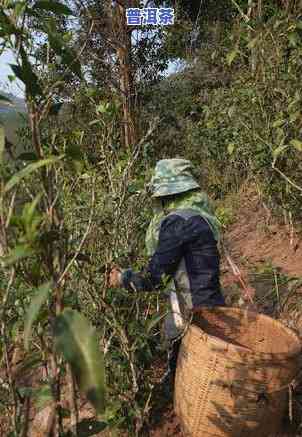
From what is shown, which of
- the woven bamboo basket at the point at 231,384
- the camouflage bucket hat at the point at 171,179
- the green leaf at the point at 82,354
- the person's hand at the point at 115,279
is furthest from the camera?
the camouflage bucket hat at the point at 171,179

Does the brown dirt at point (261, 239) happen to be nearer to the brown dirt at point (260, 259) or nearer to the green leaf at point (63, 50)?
the brown dirt at point (260, 259)

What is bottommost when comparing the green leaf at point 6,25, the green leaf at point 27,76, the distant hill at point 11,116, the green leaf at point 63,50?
the distant hill at point 11,116

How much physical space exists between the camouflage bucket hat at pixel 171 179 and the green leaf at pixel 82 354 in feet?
5.34

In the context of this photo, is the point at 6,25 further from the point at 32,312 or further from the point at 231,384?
the point at 231,384

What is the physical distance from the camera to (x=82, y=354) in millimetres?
545

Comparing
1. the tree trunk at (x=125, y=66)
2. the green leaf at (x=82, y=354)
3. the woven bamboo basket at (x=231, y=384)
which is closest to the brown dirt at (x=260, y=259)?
the woven bamboo basket at (x=231, y=384)

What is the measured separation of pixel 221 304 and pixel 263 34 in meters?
1.83

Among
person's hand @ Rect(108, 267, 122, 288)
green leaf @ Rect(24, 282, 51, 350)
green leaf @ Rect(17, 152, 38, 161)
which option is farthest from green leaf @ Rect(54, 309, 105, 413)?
person's hand @ Rect(108, 267, 122, 288)

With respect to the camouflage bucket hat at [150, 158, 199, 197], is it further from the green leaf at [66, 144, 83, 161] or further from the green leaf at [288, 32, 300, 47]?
the green leaf at [66, 144, 83, 161]

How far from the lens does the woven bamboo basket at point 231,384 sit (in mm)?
1729

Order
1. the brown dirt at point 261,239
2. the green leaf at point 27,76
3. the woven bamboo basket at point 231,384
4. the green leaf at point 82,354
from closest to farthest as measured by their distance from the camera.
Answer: the green leaf at point 82,354
the green leaf at point 27,76
the woven bamboo basket at point 231,384
the brown dirt at point 261,239

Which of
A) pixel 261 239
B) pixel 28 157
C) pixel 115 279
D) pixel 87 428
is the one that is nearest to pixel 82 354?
pixel 28 157

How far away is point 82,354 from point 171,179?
175 centimetres

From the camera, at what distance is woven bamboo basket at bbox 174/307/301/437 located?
1.73 meters
